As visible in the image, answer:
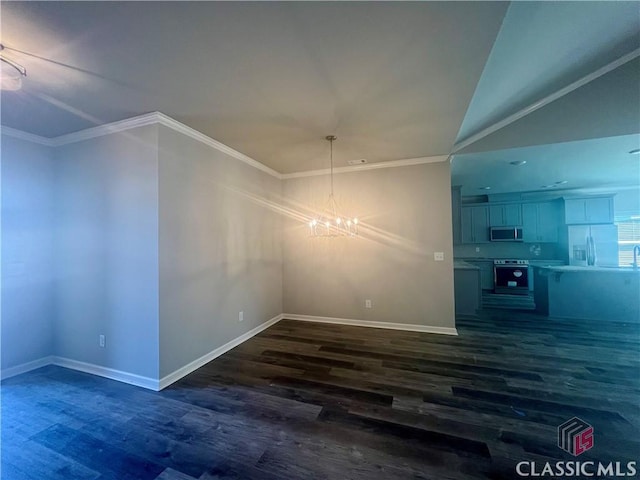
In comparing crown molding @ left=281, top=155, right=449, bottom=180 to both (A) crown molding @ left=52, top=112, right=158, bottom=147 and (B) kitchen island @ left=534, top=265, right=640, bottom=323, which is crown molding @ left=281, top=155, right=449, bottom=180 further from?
(B) kitchen island @ left=534, top=265, right=640, bottom=323

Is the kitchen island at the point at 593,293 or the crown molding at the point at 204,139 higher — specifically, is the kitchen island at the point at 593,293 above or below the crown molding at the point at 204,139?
below

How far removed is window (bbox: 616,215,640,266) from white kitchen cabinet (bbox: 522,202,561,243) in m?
1.09

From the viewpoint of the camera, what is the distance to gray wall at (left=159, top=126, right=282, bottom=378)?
2.54 m

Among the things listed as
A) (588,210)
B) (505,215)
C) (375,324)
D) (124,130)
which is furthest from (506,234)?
(124,130)

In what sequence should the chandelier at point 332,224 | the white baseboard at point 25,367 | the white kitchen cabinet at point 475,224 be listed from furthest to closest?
the white kitchen cabinet at point 475,224
the chandelier at point 332,224
the white baseboard at point 25,367

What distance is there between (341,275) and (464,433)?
9.08ft

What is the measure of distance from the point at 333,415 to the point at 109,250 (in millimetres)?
2764

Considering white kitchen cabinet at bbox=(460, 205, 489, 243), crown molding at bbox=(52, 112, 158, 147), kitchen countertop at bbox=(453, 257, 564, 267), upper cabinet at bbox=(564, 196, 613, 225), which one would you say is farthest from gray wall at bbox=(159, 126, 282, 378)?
upper cabinet at bbox=(564, 196, 613, 225)

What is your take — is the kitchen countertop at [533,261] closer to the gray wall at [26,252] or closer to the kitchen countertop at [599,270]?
the kitchen countertop at [599,270]

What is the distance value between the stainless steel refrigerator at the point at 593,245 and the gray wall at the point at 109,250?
8330 mm

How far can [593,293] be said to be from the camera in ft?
14.6

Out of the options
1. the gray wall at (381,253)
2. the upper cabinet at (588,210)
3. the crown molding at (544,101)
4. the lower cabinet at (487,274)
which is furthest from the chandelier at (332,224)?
the upper cabinet at (588,210)

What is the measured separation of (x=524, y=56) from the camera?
204cm

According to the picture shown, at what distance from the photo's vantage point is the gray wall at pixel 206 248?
254 centimetres
